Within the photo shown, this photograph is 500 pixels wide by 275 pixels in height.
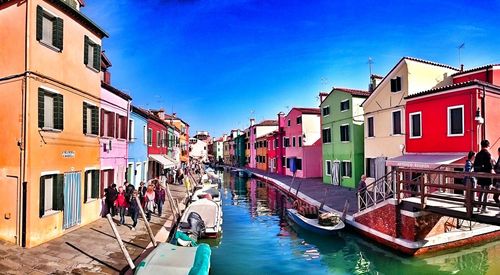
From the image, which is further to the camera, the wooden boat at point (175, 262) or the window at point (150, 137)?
the window at point (150, 137)

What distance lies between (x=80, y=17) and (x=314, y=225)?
1430 cm

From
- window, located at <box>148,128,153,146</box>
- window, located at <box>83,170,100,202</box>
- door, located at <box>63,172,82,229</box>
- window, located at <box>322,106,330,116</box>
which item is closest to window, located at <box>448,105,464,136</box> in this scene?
window, located at <box>322,106,330,116</box>

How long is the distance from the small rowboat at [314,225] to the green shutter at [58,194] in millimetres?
11485

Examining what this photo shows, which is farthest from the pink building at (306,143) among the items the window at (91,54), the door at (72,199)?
the door at (72,199)

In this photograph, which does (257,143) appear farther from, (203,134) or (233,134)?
Answer: (203,134)

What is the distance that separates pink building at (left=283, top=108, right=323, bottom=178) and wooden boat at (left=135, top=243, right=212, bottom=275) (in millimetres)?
30230

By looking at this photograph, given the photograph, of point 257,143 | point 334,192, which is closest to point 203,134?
point 257,143

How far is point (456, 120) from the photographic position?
1761 cm

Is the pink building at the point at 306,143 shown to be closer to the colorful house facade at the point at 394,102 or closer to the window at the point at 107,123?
the colorful house facade at the point at 394,102

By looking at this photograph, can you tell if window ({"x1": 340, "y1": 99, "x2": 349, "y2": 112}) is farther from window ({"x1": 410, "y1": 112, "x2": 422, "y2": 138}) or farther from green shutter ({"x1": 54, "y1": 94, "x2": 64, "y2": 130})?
green shutter ({"x1": 54, "y1": 94, "x2": 64, "y2": 130})

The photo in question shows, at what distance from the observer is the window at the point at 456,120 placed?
56.7 feet

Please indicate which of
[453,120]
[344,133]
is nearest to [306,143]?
[344,133]

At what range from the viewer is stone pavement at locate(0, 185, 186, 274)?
9659 mm

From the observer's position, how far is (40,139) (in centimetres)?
1180
